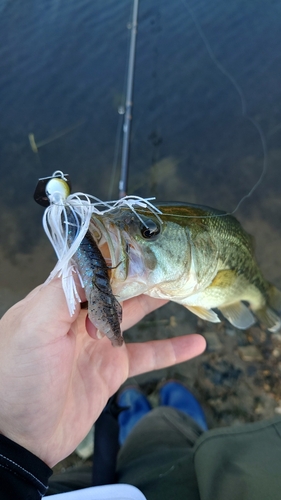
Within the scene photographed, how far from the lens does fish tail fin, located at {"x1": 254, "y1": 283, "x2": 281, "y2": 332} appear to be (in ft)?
8.54

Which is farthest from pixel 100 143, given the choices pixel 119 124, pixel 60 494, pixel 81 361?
pixel 60 494

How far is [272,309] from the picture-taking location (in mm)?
2670

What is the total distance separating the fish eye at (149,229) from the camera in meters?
1.53

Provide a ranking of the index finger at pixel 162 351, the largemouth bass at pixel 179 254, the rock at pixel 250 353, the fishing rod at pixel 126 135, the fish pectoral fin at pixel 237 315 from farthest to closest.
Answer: the rock at pixel 250 353
the fishing rod at pixel 126 135
the fish pectoral fin at pixel 237 315
the index finger at pixel 162 351
the largemouth bass at pixel 179 254

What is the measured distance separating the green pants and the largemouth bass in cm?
68

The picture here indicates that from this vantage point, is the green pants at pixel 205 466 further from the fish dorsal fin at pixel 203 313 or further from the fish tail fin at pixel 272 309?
the fish tail fin at pixel 272 309

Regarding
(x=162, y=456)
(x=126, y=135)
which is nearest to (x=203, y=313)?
(x=162, y=456)

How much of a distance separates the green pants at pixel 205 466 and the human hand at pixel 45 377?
0.54 meters

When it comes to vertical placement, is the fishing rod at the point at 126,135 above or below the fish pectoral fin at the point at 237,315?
above

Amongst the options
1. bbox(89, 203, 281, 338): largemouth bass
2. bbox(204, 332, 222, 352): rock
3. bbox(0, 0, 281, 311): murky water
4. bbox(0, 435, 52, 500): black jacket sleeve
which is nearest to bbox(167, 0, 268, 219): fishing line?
bbox(0, 0, 281, 311): murky water

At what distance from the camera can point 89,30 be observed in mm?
5730

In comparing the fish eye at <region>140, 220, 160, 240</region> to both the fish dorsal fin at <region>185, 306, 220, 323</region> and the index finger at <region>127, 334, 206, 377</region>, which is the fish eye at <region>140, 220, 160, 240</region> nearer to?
the fish dorsal fin at <region>185, 306, 220, 323</region>

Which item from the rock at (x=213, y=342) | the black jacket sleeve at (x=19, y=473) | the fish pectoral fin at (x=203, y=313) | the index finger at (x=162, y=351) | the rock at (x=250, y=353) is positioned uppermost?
the black jacket sleeve at (x=19, y=473)

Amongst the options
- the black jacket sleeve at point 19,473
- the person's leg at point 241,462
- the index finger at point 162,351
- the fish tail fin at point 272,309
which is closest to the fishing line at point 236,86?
the fish tail fin at point 272,309
